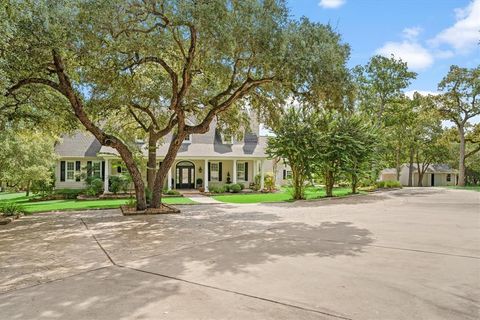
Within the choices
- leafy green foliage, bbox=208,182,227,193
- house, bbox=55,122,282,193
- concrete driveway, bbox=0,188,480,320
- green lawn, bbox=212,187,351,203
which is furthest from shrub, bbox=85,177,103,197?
concrete driveway, bbox=0,188,480,320

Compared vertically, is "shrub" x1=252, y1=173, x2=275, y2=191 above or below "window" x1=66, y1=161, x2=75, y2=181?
below

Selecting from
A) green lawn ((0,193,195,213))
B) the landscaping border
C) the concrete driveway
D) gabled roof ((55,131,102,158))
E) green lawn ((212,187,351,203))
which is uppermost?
gabled roof ((55,131,102,158))

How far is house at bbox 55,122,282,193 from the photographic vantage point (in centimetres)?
2417

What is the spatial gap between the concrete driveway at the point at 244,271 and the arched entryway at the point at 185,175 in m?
16.1

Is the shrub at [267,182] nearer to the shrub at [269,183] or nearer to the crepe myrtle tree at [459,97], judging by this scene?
the shrub at [269,183]

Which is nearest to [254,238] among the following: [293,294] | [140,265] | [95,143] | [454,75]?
[140,265]

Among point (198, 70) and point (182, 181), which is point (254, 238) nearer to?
point (198, 70)

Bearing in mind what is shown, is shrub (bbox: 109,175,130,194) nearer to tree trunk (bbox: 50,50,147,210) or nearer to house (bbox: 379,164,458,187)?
tree trunk (bbox: 50,50,147,210)

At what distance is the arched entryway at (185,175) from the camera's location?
84.4ft

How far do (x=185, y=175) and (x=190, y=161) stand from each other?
117 centimetres

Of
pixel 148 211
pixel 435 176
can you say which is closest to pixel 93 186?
pixel 148 211

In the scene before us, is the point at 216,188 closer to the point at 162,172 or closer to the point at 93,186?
the point at 93,186

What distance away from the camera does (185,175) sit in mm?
25984

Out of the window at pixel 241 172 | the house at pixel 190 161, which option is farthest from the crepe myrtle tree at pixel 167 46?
the window at pixel 241 172
